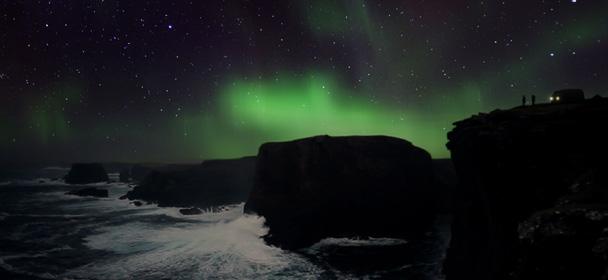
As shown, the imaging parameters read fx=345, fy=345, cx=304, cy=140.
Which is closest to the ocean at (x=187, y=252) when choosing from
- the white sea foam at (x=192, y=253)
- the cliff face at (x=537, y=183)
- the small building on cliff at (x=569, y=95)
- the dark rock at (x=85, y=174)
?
the white sea foam at (x=192, y=253)

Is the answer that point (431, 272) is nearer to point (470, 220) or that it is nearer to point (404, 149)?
point (470, 220)

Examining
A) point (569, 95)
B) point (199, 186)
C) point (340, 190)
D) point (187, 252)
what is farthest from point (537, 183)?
point (199, 186)

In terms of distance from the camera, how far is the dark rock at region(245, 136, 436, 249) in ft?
114

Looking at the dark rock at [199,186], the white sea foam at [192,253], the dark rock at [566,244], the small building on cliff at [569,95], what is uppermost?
the small building on cliff at [569,95]

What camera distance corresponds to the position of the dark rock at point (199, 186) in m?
63.7

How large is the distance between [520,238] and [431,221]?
33.1m

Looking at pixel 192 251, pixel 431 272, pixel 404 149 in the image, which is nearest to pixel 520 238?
pixel 431 272

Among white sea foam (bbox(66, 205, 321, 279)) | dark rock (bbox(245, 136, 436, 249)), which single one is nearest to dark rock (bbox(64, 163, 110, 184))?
white sea foam (bbox(66, 205, 321, 279))

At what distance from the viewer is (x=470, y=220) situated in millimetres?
20906

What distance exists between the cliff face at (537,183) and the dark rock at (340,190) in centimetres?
1634

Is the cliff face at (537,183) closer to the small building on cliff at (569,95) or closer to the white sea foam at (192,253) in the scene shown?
the small building on cliff at (569,95)

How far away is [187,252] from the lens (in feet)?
96.8

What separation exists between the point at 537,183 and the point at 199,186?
206 feet

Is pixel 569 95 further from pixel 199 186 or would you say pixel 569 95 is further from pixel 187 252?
pixel 199 186
